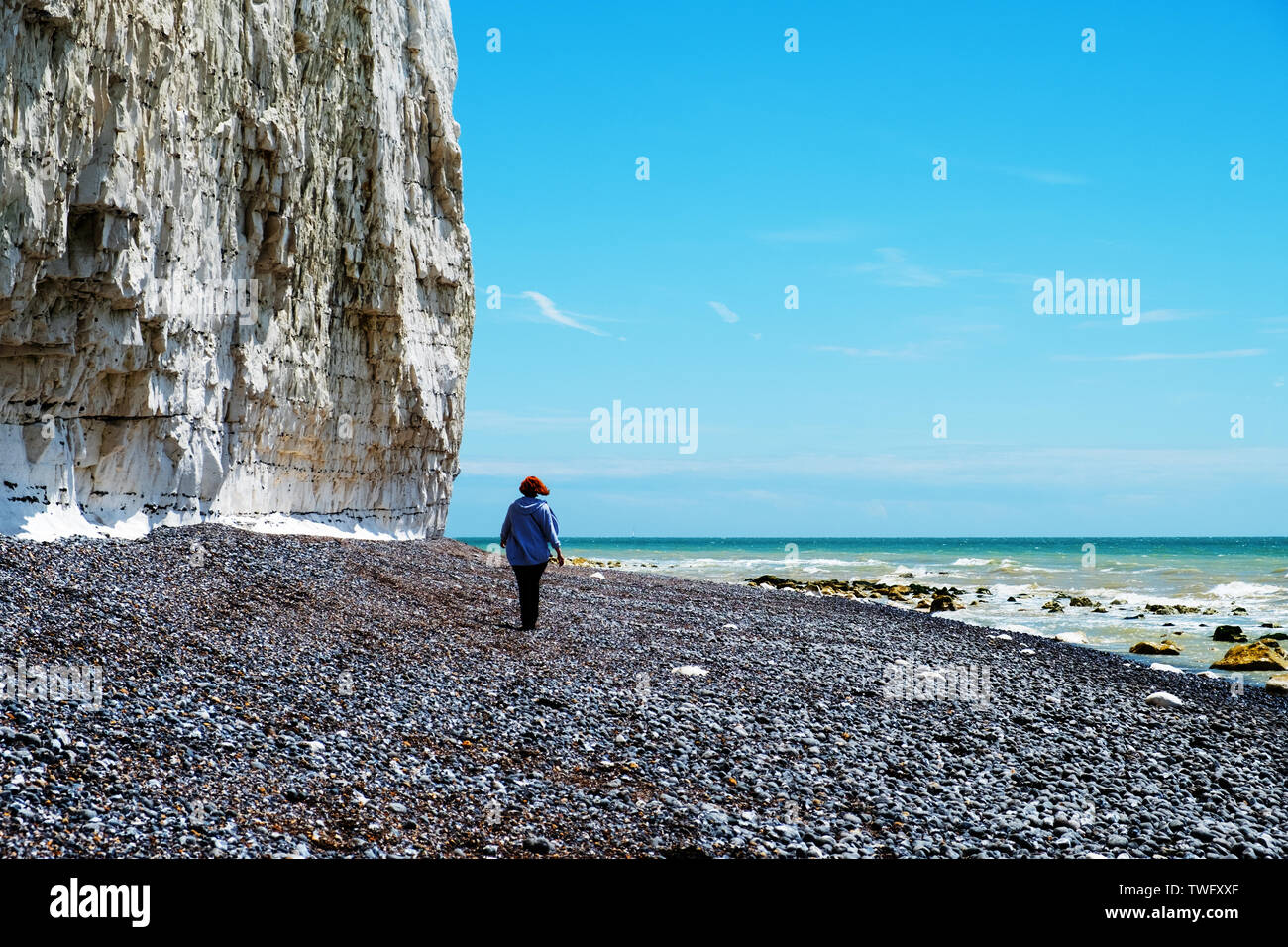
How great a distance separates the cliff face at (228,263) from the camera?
15.0m

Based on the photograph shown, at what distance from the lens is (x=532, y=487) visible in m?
14.7

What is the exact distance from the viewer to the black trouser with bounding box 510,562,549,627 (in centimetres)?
1447

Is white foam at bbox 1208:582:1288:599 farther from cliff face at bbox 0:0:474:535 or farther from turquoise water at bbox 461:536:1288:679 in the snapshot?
cliff face at bbox 0:0:474:535

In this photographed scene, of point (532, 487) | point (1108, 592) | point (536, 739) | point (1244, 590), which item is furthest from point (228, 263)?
point (1244, 590)

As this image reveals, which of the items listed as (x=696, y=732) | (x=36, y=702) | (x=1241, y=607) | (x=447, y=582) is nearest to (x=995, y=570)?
(x=1241, y=607)

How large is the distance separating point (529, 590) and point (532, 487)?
60.8 inches

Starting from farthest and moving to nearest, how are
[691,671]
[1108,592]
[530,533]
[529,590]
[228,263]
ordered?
1. [1108,592]
2. [228,263]
3. [529,590]
4. [530,533]
5. [691,671]

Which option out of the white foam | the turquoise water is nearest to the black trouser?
the turquoise water

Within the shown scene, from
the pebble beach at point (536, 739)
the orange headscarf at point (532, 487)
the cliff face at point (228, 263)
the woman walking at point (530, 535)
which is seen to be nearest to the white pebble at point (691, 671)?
the pebble beach at point (536, 739)

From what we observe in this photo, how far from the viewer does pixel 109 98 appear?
607 inches

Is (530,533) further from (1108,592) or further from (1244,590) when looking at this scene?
(1244,590)

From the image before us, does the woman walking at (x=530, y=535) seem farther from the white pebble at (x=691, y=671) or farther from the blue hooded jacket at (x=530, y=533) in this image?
the white pebble at (x=691, y=671)

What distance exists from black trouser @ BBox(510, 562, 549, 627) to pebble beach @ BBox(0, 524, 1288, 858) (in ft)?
1.12
